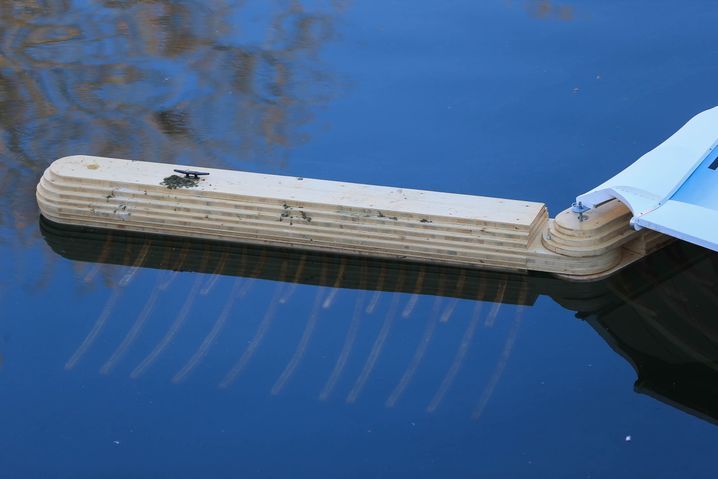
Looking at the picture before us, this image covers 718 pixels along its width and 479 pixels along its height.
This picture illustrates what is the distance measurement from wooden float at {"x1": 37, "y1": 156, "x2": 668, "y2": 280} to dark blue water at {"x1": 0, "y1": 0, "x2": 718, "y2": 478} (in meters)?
0.31

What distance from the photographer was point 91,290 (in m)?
12.0

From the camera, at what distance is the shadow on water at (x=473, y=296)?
10898 mm

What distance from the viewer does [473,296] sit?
11.9 meters

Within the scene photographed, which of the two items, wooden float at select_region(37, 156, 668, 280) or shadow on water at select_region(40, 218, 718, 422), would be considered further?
wooden float at select_region(37, 156, 668, 280)

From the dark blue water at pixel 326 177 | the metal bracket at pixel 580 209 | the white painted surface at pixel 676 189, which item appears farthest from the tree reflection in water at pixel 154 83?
the white painted surface at pixel 676 189

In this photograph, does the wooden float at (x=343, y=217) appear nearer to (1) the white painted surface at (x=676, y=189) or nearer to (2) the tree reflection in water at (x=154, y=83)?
(1) the white painted surface at (x=676, y=189)

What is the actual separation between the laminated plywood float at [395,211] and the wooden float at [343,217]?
1cm

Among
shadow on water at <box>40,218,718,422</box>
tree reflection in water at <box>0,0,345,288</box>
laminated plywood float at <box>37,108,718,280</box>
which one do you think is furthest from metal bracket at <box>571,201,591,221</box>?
tree reflection in water at <box>0,0,345,288</box>

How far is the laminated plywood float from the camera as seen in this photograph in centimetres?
1180

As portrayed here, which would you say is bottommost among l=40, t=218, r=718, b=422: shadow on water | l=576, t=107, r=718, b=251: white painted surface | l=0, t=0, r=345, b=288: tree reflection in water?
l=0, t=0, r=345, b=288: tree reflection in water

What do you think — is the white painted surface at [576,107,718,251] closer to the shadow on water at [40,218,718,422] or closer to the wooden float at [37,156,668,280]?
the wooden float at [37,156,668,280]

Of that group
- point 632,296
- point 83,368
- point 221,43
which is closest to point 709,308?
point 632,296

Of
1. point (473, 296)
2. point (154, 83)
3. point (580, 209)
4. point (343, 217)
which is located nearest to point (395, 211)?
point (343, 217)

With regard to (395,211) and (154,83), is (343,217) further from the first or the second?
(154,83)
